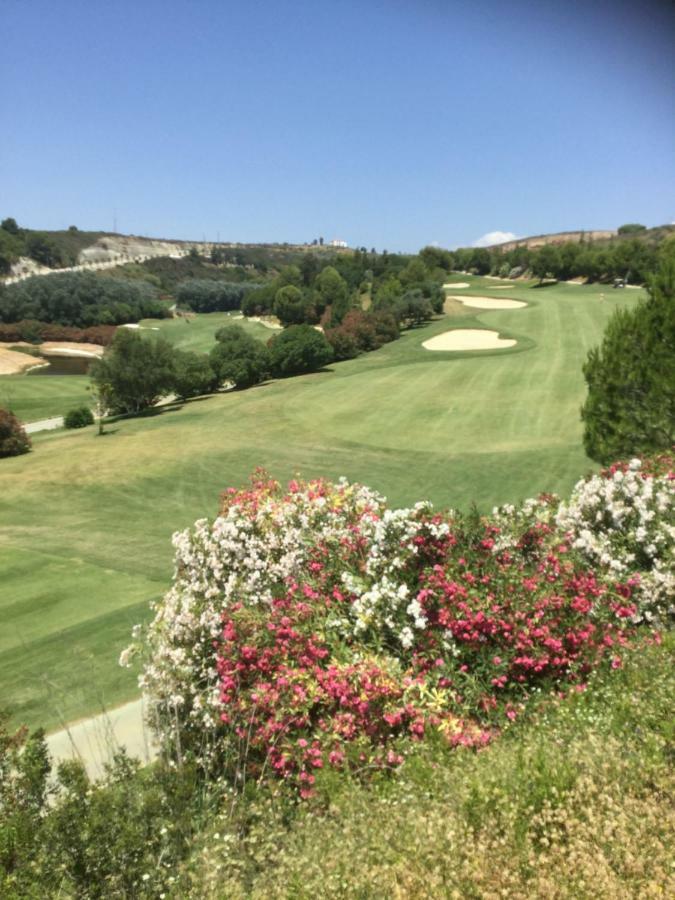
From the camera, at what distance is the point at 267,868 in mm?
4086

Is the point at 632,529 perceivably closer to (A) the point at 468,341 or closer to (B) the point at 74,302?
(A) the point at 468,341

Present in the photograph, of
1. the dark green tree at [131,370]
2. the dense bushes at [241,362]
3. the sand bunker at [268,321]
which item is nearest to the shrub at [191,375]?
the dense bushes at [241,362]

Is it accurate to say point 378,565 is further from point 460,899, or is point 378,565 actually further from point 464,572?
point 460,899

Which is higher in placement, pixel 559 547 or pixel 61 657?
pixel 559 547

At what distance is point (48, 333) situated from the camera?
315 ft

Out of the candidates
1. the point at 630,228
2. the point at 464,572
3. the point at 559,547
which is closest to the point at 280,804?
the point at 464,572

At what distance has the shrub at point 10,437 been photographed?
122ft

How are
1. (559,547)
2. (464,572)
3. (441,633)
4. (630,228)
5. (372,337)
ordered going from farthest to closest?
(630,228) < (372,337) < (559,547) < (464,572) < (441,633)

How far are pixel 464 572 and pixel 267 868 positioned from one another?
3506mm

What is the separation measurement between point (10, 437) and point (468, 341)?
4259 centimetres

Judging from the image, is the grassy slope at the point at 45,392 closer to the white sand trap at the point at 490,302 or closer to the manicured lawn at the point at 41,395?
the manicured lawn at the point at 41,395

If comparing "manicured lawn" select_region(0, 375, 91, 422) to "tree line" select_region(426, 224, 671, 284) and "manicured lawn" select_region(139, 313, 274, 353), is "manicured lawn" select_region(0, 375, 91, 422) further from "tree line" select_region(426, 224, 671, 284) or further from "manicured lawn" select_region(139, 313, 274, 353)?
"tree line" select_region(426, 224, 671, 284)

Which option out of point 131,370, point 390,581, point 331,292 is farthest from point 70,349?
point 390,581

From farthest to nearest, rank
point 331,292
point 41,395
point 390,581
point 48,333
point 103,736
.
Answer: point 48,333
point 331,292
point 41,395
point 103,736
point 390,581
